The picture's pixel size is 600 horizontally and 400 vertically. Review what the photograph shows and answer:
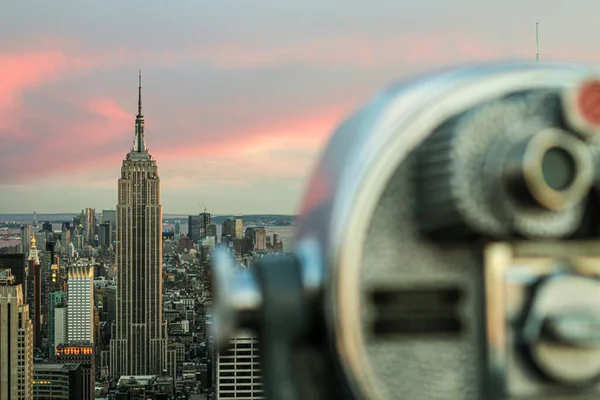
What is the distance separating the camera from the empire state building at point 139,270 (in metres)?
83.1

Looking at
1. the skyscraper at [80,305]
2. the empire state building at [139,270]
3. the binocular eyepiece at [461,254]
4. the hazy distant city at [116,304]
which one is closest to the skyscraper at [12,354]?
the hazy distant city at [116,304]

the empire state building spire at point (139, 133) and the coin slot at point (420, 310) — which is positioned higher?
the empire state building spire at point (139, 133)

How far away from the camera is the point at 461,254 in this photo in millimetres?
1611

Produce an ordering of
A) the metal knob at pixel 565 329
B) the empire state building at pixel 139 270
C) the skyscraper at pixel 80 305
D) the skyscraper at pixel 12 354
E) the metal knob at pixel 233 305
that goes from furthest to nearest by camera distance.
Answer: the empire state building at pixel 139 270
the skyscraper at pixel 80 305
the skyscraper at pixel 12 354
the metal knob at pixel 233 305
the metal knob at pixel 565 329

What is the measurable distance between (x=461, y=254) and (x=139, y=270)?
89.4m

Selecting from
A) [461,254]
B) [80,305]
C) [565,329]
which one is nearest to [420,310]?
[461,254]

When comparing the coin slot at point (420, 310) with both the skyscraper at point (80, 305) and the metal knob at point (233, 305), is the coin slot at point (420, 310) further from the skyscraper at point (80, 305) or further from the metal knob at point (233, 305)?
the skyscraper at point (80, 305)

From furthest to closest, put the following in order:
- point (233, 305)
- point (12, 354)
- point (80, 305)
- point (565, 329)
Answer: point (80, 305)
point (12, 354)
point (233, 305)
point (565, 329)

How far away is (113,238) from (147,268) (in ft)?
37.0

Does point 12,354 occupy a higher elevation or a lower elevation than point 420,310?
lower

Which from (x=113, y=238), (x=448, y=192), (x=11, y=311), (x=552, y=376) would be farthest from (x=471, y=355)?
(x=113, y=238)

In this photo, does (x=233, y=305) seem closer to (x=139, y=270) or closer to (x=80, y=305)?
(x=80, y=305)

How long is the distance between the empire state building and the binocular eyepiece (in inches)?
3207

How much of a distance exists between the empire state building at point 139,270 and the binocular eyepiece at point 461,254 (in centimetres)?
8145
